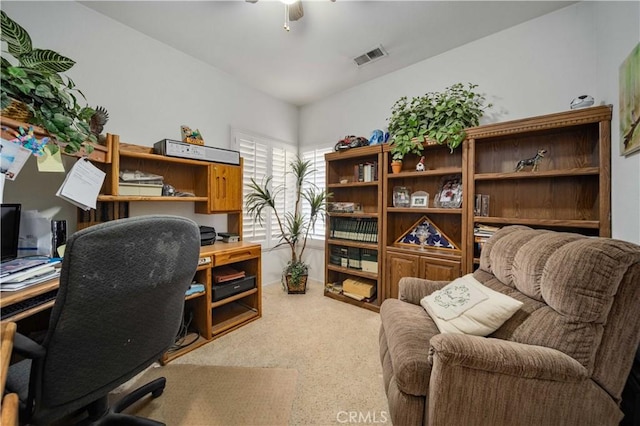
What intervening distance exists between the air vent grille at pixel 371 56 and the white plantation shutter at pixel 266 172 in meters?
1.48

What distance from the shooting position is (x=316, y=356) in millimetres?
1871

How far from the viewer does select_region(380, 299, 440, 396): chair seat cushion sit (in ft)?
3.51

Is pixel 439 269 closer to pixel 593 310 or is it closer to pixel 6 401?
pixel 593 310

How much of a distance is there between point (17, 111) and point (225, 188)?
1411 millimetres

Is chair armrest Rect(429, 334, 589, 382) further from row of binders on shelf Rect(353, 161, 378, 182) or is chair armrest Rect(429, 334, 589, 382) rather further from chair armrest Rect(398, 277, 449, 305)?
row of binders on shelf Rect(353, 161, 378, 182)

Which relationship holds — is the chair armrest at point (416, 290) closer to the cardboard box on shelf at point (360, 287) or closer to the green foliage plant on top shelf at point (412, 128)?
the cardboard box on shelf at point (360, 287)

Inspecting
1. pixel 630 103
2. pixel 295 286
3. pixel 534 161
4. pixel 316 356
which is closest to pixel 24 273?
pixel 316 356

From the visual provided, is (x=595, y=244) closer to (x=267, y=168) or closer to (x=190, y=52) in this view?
(x=267, y=168)

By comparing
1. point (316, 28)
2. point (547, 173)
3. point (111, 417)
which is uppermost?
point (316, 28)

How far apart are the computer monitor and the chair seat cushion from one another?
2024mm

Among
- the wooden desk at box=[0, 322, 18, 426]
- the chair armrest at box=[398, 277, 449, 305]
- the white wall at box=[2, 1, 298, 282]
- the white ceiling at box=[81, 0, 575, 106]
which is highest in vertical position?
the white ceiling at box=[81, 0, 575, 106]

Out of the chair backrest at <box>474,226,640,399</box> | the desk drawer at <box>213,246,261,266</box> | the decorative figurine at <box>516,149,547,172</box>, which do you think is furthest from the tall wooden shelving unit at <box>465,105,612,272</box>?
the desk drawer at <box>213,246,261,266</box>

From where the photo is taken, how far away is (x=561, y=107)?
6.51 feet

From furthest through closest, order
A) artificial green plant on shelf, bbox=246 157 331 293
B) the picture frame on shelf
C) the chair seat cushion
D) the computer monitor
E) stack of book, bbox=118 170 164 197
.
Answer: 1. artificial green plant on shelf, bbox=246 157 331 293
2. the picture frame on shelf
3. stack of book, bbox=118 170 164 197
4. the computer monitor
5. the chair seat cushion
